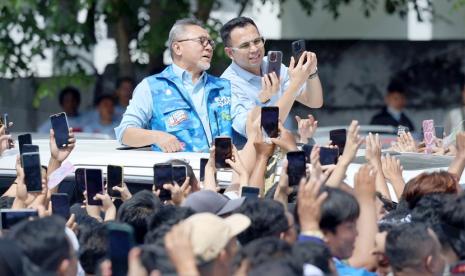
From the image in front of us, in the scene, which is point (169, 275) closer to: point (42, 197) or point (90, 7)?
point (42, 197)

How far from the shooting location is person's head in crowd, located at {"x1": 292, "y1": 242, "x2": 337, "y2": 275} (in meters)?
5.43

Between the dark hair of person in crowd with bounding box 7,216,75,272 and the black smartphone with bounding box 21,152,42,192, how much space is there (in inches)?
55.9

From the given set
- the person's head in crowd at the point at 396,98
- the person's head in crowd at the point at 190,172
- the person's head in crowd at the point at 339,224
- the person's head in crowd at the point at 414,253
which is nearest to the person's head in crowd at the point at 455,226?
the person's head in crowd at the point at 414,253

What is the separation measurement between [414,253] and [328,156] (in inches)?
53.2

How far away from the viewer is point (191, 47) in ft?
27.7

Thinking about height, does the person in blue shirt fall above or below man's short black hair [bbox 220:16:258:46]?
below

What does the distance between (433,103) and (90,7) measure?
4.88 meters

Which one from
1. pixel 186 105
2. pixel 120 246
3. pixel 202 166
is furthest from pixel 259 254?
pixel 186 105

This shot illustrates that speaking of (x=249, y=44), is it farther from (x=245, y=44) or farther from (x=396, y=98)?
(x=396, y=98)

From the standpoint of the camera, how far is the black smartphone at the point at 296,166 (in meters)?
6.71

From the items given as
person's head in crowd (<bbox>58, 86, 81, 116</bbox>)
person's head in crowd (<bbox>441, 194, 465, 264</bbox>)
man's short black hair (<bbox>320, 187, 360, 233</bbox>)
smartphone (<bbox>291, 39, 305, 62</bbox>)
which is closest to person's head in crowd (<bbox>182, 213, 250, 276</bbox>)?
man's short black hair (<bbox>320, 187, 360, 233</bbox>)

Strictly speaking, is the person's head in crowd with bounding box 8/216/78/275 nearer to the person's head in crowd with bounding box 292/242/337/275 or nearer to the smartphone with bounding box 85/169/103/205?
the person's head in crowd with bounding box 292/242/337/275

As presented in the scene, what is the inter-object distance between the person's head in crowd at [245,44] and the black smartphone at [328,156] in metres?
1.44

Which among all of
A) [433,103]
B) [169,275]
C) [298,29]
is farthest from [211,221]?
[298,29]
